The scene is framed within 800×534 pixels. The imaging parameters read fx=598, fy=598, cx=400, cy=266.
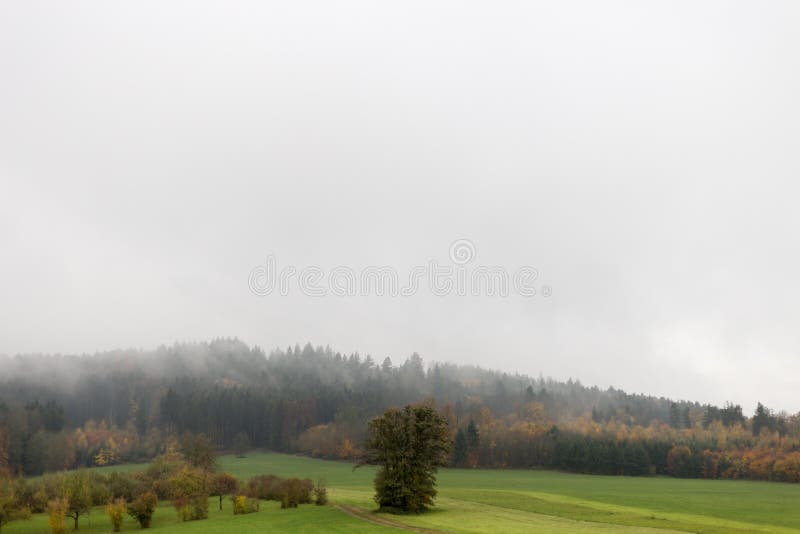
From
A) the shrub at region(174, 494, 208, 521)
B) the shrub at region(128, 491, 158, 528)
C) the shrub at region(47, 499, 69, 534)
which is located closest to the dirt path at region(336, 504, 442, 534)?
the shrub at region(174, 494, 208, 521)

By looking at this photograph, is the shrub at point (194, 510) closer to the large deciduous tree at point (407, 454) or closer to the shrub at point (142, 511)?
the shrub at point (142, 511)

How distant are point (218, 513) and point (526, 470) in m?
110

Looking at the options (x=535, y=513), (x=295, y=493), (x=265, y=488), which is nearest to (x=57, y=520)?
(x=295, y=493)

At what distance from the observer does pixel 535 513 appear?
237 ft

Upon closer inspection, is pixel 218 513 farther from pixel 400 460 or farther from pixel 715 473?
pixel 715 473

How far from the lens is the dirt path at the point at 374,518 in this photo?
188 ft

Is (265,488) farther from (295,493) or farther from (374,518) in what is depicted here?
(374,518)

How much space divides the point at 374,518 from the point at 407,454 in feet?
30.5

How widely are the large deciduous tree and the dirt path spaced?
3247 millimetres

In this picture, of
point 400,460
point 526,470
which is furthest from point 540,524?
point 526,470

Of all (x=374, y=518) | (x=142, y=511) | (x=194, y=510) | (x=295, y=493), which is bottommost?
(x=194, y=510)

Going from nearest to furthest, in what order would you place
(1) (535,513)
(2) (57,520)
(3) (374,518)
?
(3) (374,518), (2) (57,520), (1) (535,513)

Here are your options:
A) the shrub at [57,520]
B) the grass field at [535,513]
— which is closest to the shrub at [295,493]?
the grass field at [535,513]

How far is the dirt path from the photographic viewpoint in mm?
57422
